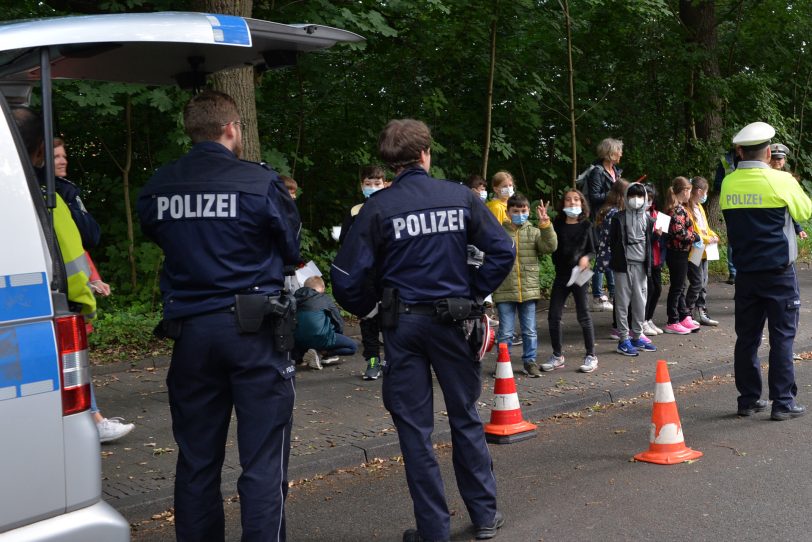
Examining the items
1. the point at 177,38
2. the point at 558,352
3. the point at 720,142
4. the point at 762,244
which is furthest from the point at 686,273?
the point at 177,38

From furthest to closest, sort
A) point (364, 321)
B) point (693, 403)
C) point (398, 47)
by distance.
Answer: point (398, 47), point (364, 321), point (693, 403)

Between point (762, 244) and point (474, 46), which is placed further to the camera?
point (474, 46)

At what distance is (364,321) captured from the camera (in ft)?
29.0

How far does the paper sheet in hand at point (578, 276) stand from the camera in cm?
917

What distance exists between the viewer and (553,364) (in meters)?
9.35

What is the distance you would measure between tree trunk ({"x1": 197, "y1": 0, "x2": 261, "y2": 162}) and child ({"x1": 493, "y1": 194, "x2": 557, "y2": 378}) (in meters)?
2.67

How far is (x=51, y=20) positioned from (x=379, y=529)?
3.11 m

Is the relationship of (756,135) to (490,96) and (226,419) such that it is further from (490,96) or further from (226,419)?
(490,96)

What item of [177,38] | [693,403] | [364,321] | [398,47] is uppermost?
[398,47]

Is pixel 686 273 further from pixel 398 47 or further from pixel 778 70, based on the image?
pixel 778 70

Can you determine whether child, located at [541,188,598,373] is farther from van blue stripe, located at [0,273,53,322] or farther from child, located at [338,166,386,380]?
van blue stripe, located at [0,273,53,322]

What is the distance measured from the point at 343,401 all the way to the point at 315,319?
0.85 m

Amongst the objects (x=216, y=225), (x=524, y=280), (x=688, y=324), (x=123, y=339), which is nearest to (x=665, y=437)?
(x=524, y=280)

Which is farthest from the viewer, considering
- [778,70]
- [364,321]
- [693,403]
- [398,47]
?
[778,70]
